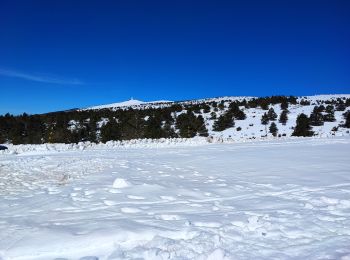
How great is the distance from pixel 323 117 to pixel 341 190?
26815 mm

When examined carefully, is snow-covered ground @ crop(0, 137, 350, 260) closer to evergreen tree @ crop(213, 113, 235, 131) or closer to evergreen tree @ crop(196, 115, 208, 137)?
evergreen tree @ crop(196, 115, 208, 137)

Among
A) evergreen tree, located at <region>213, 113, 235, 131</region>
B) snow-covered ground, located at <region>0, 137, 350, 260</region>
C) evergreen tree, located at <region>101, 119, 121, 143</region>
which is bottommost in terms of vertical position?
snow-covered ground, located at <region>0, 137, 350, 260</region>

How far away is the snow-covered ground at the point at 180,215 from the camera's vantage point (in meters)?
3.44

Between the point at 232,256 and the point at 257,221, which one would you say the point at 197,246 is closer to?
the point at 232,256

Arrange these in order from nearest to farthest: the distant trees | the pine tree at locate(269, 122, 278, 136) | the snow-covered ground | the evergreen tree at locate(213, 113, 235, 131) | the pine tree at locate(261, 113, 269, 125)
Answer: the snow-covered ground < the pine tree at locate(269, 122, 278, 136) < the distant trees < the evergreen tree at locate(213, 113, 235, 131) < the pine tree at locate(261, 113, 269, 125)

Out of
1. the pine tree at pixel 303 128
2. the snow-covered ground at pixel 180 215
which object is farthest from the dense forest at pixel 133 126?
the snow-covered ground at pixel 180 215

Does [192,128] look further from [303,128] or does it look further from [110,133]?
[303,128]

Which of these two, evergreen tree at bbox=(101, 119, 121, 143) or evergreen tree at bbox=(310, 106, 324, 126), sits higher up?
evergreen tree at bbox=(310, 106, 324, 126)

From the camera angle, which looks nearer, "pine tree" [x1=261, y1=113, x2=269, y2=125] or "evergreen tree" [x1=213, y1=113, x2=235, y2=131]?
"evergreen tree" [x1=213, y1=113, x2=235, y2=131]

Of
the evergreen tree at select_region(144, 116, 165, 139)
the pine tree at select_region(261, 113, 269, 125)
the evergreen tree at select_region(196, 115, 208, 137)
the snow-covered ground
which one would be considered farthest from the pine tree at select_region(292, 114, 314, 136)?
the snow-covered ground

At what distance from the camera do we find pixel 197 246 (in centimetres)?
346

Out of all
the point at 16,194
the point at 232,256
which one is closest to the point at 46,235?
the point at 232,256

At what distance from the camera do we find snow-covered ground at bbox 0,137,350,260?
344cm

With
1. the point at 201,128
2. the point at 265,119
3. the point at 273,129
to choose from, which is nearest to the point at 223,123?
the point at 201,128
